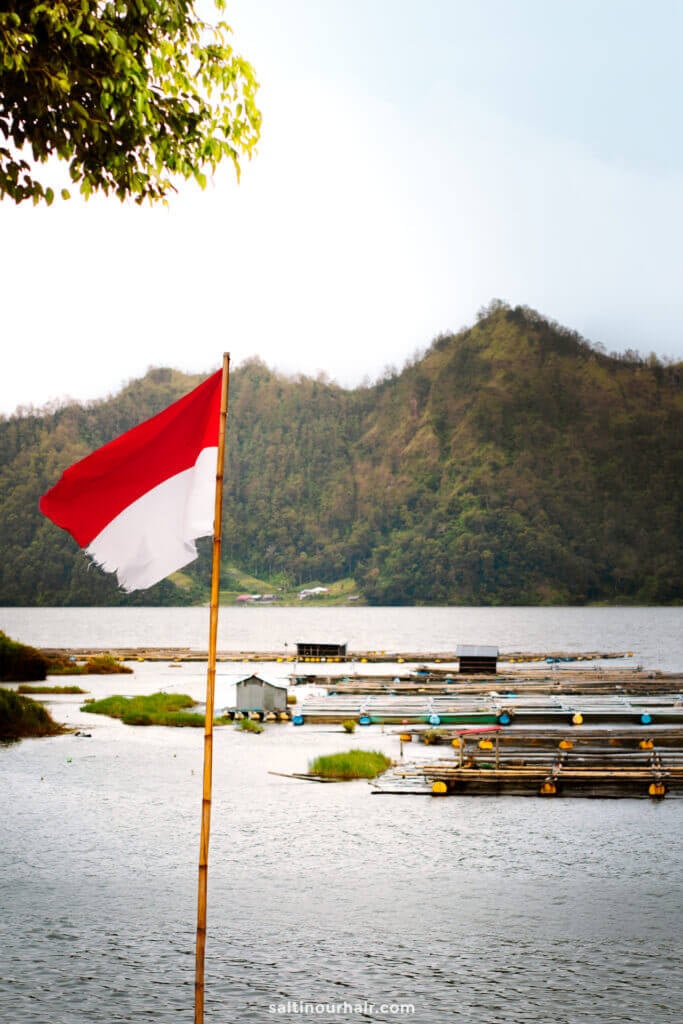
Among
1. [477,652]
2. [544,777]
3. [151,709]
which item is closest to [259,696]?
[151,709]

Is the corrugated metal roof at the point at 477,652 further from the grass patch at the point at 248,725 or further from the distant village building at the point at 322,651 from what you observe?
the grass patch at the point at 248,725

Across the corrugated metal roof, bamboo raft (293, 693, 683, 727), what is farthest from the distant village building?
bamboo raft (293, 693, 683, 727)

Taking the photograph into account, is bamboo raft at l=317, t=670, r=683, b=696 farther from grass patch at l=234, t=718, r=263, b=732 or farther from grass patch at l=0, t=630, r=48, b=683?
grass patch at l=0, t=630, r=48, b=683

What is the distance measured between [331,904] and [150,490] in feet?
45.9

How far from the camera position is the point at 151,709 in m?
61.9

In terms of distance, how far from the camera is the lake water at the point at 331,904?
16.8 metres

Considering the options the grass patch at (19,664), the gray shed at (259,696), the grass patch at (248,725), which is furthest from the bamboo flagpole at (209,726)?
the grass patch at (19,664)

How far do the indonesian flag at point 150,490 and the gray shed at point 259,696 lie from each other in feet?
151

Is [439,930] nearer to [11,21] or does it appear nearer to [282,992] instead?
[282,992]

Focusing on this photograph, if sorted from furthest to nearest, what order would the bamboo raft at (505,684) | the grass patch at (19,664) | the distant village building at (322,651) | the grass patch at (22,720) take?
the distant village building at (322,651), the grass patch at (19,664), the bamboo raft at (505,684), the grass patch at (22,720)

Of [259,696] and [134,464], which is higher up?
[134,464]

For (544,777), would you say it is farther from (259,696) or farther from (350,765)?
(259,696)

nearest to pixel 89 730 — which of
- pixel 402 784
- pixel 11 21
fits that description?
pixel 402 784

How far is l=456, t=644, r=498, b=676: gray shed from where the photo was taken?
91.6 meters
